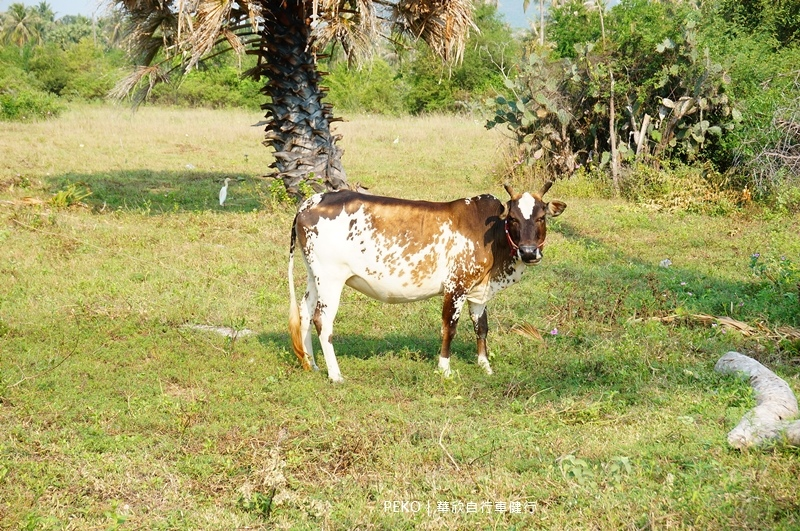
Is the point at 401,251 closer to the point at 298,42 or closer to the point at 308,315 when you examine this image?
the point at 308,315

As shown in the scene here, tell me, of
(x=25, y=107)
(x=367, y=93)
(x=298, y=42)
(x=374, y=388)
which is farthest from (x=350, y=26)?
(x=367, y=93)

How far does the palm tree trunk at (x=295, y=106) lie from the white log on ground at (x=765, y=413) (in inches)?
323

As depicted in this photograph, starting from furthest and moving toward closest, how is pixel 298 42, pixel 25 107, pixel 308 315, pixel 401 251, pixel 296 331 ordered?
pixel 25 107
pixel 298 42
pixel 308 315
pixel 296 331
pixel 401 251

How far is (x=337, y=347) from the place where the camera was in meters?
7.73

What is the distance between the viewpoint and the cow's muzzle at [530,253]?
255 inches

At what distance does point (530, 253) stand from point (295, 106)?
24.5 ft

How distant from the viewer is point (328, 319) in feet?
22.6

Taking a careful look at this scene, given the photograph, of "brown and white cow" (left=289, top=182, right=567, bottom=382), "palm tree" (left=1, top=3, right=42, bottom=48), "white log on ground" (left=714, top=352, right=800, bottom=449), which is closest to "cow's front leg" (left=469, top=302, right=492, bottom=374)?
"brown and white cow" (left=289, top=182, right=567, bottom=382)

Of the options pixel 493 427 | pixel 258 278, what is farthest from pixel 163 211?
pixel 493 427

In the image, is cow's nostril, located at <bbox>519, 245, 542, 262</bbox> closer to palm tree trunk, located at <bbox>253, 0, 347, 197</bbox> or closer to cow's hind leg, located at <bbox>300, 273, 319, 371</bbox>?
cow's hind leg, located at <bbox>300, 273, 319, 371</bbox>

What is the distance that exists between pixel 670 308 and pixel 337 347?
330 cm

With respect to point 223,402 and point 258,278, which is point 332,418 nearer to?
point 223,402

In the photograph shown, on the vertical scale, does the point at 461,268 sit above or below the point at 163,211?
above

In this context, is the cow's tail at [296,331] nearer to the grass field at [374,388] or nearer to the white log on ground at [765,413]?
the grass field at [374,388]
